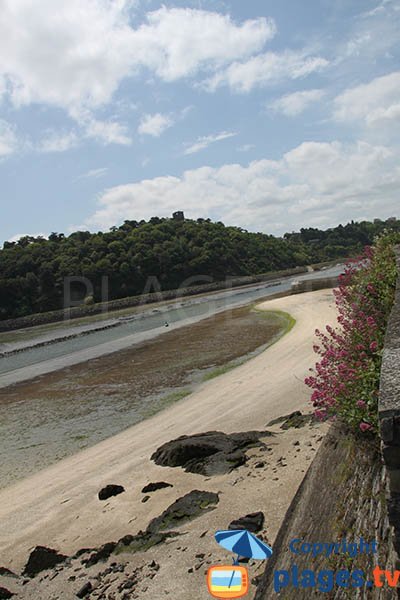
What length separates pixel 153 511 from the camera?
6234 mm

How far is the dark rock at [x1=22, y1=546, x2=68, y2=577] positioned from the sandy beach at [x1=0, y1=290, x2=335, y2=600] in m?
0.19

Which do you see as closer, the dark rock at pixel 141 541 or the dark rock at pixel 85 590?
the dark rock at pixel 85 590

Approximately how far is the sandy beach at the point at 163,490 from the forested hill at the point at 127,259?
6136 centimetres

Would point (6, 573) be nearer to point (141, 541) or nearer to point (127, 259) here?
point (141, 541)

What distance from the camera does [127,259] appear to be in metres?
85.4

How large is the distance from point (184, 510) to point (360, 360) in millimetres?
2866

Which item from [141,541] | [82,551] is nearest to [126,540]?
[141,541]

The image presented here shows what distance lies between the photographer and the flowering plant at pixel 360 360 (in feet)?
13.1

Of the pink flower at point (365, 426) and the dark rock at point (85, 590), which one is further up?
the pink flower at point (365, 426)

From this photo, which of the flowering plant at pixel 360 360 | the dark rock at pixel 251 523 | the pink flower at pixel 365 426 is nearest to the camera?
the pink flower at pixel 365 426

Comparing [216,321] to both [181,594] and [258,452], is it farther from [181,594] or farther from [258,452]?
[181,594]

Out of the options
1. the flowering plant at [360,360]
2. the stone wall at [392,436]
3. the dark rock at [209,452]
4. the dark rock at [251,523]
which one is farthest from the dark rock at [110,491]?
the stone wall at [392,436]

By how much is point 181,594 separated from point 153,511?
2.09 m

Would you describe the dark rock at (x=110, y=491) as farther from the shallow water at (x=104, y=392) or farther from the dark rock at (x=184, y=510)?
the shallow water at (x=104, y=392)
